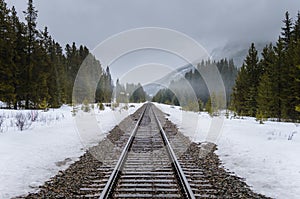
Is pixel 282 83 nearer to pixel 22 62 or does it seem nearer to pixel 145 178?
pixel 145 178

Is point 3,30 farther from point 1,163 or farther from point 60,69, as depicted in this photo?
point 1,163

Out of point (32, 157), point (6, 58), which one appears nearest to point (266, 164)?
point (32, 157)

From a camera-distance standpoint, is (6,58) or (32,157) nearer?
(32,157)

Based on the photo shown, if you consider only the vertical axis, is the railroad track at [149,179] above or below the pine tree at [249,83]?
below

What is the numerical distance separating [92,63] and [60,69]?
23.2 metres

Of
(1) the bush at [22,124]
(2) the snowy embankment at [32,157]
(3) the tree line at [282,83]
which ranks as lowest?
(2) the snowy embankment at [32,157]

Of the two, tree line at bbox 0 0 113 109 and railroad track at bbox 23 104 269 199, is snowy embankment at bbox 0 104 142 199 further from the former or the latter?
tree line at bbox 0 0 113 109

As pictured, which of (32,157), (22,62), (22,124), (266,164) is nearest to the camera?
(266,164)

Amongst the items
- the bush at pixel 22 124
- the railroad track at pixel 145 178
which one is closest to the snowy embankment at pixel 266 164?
the railroad track at pixel 145 178

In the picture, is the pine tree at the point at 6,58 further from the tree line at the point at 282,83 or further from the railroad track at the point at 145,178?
the tree line at the point at 282,83

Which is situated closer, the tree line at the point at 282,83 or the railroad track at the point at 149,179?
the railroad track at the point at 149,179

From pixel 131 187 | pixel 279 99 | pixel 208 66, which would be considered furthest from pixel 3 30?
pixel 208 66

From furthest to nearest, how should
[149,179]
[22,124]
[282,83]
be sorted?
[282,83]
[22,124]
[149,179]

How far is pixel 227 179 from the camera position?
18.6ft
